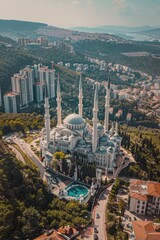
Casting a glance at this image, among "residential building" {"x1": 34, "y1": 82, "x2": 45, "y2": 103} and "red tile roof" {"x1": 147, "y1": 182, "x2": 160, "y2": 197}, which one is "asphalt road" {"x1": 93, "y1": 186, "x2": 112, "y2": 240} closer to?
"red tile roof" {"x1": 147, "y1": 182, "x2": 160, "y2": 197}

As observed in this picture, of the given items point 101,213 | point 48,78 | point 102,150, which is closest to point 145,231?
point 101,213

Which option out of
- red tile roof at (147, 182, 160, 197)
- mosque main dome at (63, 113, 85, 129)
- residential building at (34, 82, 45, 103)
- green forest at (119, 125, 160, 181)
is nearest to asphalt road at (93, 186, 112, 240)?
red tile roof at (147, 182, 160, 197)

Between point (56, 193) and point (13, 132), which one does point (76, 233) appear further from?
point (13, 132)

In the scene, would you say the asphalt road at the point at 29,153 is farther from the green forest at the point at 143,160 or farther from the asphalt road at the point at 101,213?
the green forest at the point at 143,160

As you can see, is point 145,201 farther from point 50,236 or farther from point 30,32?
point 30,32

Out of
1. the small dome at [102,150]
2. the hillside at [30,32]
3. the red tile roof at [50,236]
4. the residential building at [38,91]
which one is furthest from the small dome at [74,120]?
the hillside at [30,32]

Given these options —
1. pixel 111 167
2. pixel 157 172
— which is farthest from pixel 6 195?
pixel 157 172
